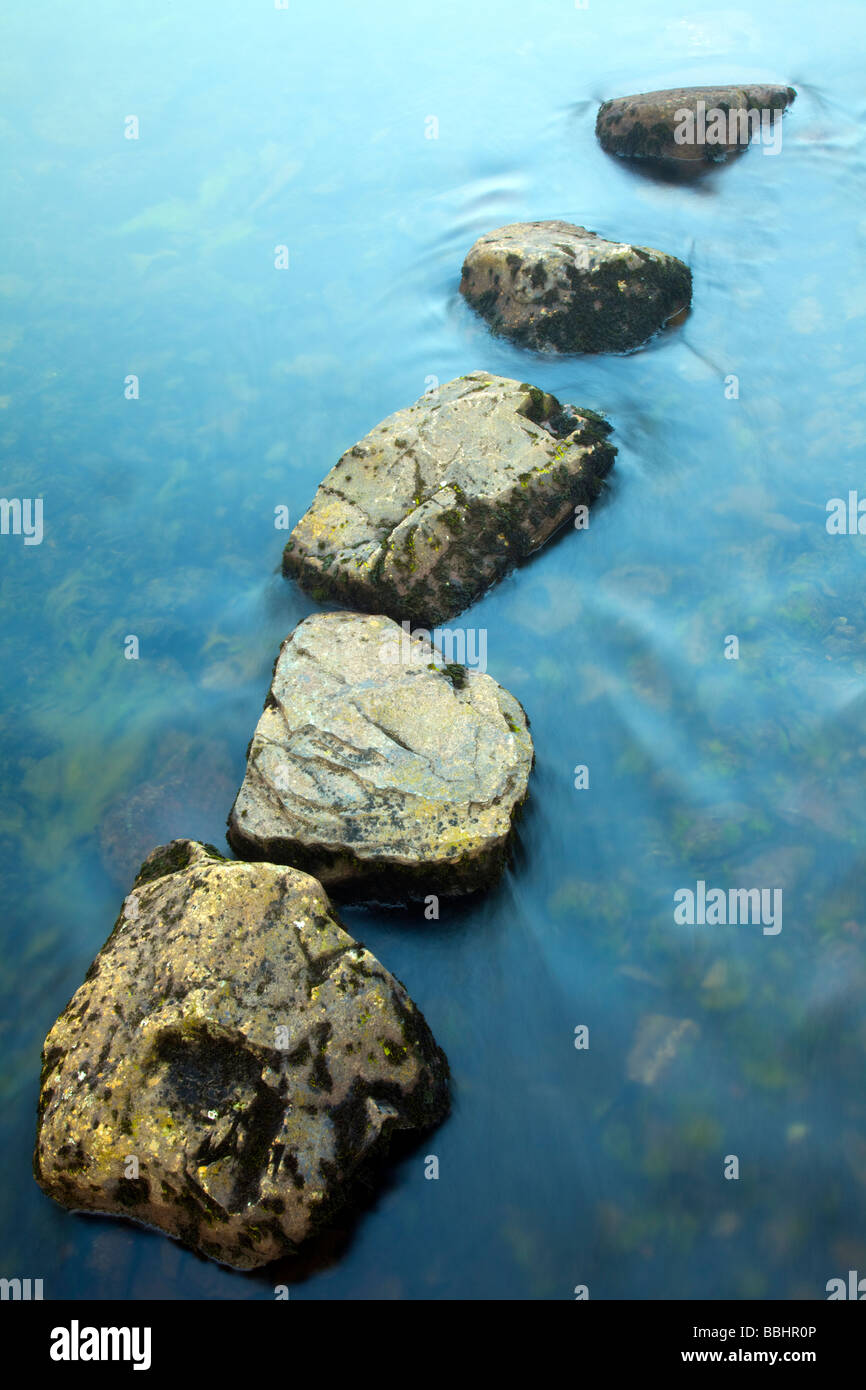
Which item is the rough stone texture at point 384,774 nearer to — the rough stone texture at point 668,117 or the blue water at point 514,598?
the blue water at point 514,598

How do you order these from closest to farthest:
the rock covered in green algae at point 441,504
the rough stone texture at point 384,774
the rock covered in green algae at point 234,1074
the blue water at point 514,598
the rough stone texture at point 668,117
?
the rock covered in green algae at point 234,1074 → the blue water at point 514,598 → the rough stone texture at point 384,774 → the rock covered in green algae at point 441,504 → the rough stone texture at point 668,117

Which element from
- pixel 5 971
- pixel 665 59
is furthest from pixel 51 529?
pixel 665 59

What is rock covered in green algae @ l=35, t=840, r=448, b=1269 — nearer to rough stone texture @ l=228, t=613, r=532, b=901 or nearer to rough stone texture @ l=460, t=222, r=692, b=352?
rough stone texture @ l=228, t=613, r=532, b=901

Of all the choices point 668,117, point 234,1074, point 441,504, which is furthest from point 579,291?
point 234,1074

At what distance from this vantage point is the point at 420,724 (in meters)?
7.02

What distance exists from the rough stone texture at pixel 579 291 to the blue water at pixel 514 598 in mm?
337

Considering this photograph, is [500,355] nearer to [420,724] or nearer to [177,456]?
[177,456]

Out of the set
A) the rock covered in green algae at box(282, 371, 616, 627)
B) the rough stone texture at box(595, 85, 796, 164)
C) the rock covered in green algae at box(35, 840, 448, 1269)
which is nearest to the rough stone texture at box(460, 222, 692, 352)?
the rock covered in green algae at box(282, 371, 616, 627)

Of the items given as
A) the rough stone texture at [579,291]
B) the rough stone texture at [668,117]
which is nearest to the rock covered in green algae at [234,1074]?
the rough stone texture at [579,291]

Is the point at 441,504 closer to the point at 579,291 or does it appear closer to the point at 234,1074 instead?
the point at 579,291

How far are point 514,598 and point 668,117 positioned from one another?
9.22m

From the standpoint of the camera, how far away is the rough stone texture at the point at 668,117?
1414cm

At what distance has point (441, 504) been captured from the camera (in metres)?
8.50
